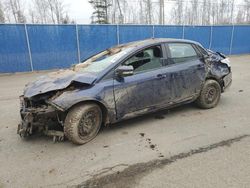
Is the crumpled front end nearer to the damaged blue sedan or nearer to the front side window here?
the damaged blue sedan

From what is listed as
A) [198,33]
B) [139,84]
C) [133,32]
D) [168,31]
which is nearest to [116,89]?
[139,84]

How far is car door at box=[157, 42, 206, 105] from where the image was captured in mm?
4438

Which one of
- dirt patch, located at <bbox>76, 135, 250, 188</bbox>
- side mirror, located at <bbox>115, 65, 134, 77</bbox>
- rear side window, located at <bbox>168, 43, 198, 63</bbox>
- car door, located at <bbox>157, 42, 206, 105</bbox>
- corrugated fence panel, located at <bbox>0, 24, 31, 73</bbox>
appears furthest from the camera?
corrugated fence panel, located at <bbox>0, 24, 31, 73</bbox>

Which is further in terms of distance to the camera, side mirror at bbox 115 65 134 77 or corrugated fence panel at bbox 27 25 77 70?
corrugated fence panel at bbox 27 25 77 70

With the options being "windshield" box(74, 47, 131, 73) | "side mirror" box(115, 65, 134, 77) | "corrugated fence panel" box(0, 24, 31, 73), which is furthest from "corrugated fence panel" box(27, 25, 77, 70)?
"side mirror" box(115, 65, 134, 77)

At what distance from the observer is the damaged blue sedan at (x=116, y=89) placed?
3.60 m

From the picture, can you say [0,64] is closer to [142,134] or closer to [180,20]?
[142,134]

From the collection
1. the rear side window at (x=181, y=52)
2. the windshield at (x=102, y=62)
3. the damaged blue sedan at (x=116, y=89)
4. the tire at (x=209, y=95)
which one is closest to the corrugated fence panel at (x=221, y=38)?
the tire at (x=209, y=95)

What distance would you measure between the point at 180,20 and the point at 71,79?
3327 cm

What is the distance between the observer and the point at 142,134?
4008mm

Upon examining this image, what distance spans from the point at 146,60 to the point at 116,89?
2.89 ft

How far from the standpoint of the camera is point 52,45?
12016 millimetres

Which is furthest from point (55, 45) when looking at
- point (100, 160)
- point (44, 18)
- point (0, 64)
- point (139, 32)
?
point (44, 18)

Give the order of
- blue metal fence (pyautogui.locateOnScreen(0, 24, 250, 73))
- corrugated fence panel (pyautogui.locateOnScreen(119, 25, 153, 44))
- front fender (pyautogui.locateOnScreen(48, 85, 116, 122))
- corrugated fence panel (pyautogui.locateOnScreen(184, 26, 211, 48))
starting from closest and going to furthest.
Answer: front fender (pyautogui.locateOnScreen(48, 85, 116, 122)) → blue metal fence (pyautogui.locateOnScreen(0, 24, 250, 73)) → corrugated fence panel (pyautogui.locateOnScreen(119, 25, 153, 44)) → corrugated fence panel (pyautogui.locateOnScreen(184, 26, 211, 48))
